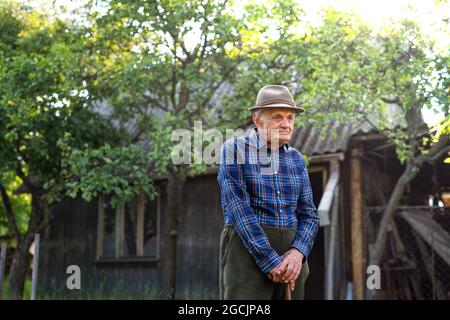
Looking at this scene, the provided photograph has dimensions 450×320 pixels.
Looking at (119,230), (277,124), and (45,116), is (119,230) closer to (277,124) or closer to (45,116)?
(45,116)

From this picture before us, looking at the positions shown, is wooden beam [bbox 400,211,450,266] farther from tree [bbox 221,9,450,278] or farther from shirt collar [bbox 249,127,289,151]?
shirt collar [bbox 249,127,289,151]

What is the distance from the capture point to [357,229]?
34.2ft

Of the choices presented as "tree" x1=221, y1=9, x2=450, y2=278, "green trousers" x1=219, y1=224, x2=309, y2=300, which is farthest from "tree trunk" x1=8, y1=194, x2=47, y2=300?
"green trousers" x1=219, y1=224, x2=309, y2=300

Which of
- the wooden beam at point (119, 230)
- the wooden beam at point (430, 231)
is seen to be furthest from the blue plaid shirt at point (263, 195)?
the wooden beam at point (119, 230)

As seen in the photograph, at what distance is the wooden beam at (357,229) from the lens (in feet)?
33.7

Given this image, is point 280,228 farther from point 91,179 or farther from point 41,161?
point 41,161

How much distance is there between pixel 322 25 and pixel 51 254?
9.05m

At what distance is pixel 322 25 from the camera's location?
8883 millimetres

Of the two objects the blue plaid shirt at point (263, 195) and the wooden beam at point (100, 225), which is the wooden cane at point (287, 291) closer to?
the blue plaid shirt at point (263, 195)

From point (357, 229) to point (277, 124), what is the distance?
726cm

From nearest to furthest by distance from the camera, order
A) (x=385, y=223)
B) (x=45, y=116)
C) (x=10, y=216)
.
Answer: (x=385, y=223) < (x=45, y=116) < (x=10, y=216)

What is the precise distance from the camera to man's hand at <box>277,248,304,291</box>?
323cm

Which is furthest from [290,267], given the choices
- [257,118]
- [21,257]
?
[21,257]

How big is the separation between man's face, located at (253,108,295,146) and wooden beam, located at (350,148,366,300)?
721 cm
